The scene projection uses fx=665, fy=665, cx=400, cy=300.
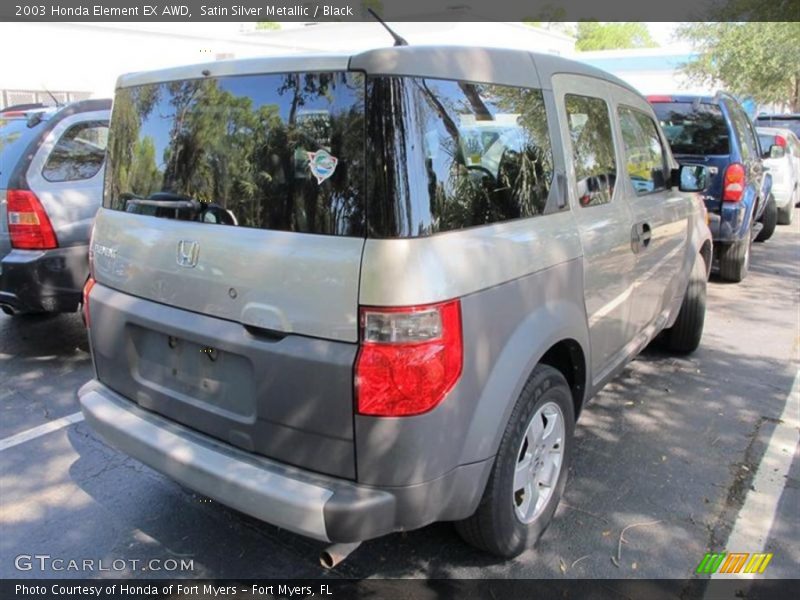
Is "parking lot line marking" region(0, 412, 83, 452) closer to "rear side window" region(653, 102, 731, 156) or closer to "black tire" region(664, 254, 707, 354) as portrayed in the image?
"black tire" region(664, 254, 707, 354)

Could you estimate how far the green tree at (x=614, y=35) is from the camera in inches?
3354

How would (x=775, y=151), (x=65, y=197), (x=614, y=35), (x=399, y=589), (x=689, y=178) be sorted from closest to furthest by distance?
(x=399, y=589)
(x=689, y=178)
(x=65, y=197)
(x=775, y=151)
(x=614, y=35)

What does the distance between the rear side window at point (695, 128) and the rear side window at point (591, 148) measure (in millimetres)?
3862

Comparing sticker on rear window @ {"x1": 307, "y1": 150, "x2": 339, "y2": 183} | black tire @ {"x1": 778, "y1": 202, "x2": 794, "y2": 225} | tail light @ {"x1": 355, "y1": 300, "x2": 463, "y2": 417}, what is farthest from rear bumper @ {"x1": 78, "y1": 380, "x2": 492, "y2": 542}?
black tire @ {"x1": 778, "y1": 202, "x2": 794, "y2": 225}

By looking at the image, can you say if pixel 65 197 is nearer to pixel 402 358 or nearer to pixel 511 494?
pixel 402 358

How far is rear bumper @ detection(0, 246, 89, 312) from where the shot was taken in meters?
4.74

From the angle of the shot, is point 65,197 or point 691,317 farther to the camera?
point 691,317

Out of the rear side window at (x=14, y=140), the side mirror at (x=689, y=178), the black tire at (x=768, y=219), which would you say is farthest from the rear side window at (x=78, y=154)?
the black tire at (x=768, y=219)

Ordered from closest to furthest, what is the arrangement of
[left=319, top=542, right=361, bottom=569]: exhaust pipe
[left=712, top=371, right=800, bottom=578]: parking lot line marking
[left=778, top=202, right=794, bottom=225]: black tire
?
[left=319, top=542, right=361, bottom=569]: exhaust pipe < [left=712, top=371, right=800, bottom=578]: parking lot line marking < [left=778, top=202, right=794, bottom=225]: black tire

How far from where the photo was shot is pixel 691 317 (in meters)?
5.08

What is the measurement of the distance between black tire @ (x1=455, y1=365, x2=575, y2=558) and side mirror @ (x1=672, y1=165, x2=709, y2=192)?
2.07 m

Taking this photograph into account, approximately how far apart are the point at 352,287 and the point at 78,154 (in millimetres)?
4020

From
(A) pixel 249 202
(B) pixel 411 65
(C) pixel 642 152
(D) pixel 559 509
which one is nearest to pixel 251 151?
(A) pixel 249 202

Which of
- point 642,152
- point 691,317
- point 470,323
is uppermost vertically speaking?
point 642,152
